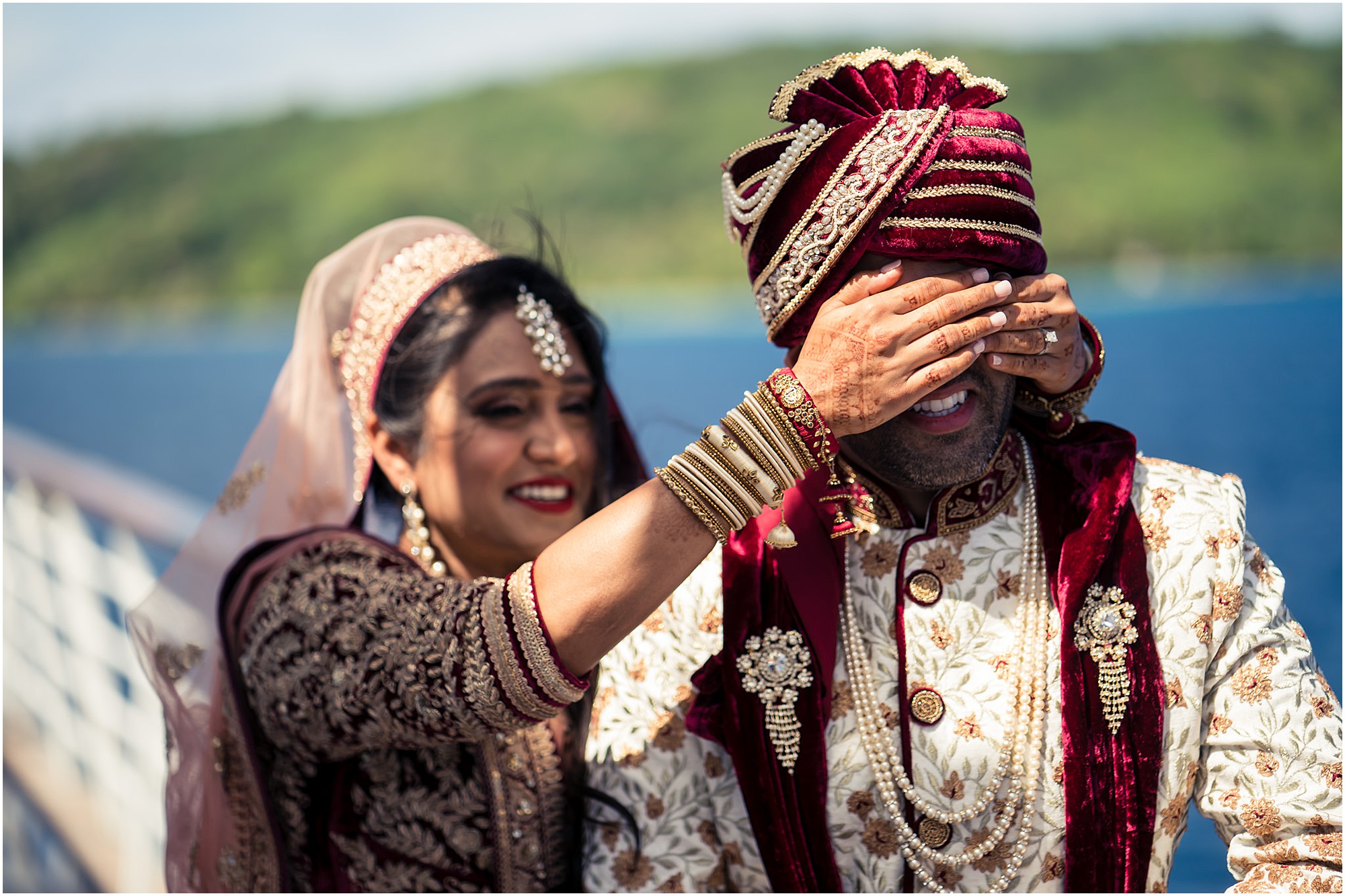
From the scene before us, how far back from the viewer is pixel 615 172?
2103 inches

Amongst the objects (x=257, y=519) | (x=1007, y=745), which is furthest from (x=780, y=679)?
(x=257, y=519)

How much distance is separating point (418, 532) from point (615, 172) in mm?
52704

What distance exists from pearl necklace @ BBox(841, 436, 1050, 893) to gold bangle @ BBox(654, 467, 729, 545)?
34 centimetres

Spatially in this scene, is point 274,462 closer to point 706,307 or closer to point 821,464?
point 821,464

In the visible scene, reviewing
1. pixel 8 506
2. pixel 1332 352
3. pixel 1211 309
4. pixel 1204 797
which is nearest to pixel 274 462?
pixel 1204 797

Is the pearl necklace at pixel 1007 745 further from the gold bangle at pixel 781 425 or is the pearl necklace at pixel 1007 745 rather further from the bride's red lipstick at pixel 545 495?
the bride's red lipstick at pixel 545 495

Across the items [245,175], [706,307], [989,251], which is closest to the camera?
[989,251]

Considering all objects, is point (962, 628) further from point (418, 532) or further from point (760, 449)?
point (418, 532)

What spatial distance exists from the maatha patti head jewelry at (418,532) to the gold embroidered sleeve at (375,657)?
223 millimetres

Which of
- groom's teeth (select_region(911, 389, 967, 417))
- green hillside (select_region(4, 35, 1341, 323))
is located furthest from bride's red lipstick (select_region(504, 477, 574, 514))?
green hillside (select_region(4, 35, 1341, 323))

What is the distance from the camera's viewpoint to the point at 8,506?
4.81 m

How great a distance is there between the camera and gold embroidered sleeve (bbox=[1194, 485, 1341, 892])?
59.6 inches

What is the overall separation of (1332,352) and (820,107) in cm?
1368

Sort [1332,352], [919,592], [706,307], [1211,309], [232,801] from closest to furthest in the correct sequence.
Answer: [919,592] < [232,801] < [1332,352] < [1211,309] < [706,307]
